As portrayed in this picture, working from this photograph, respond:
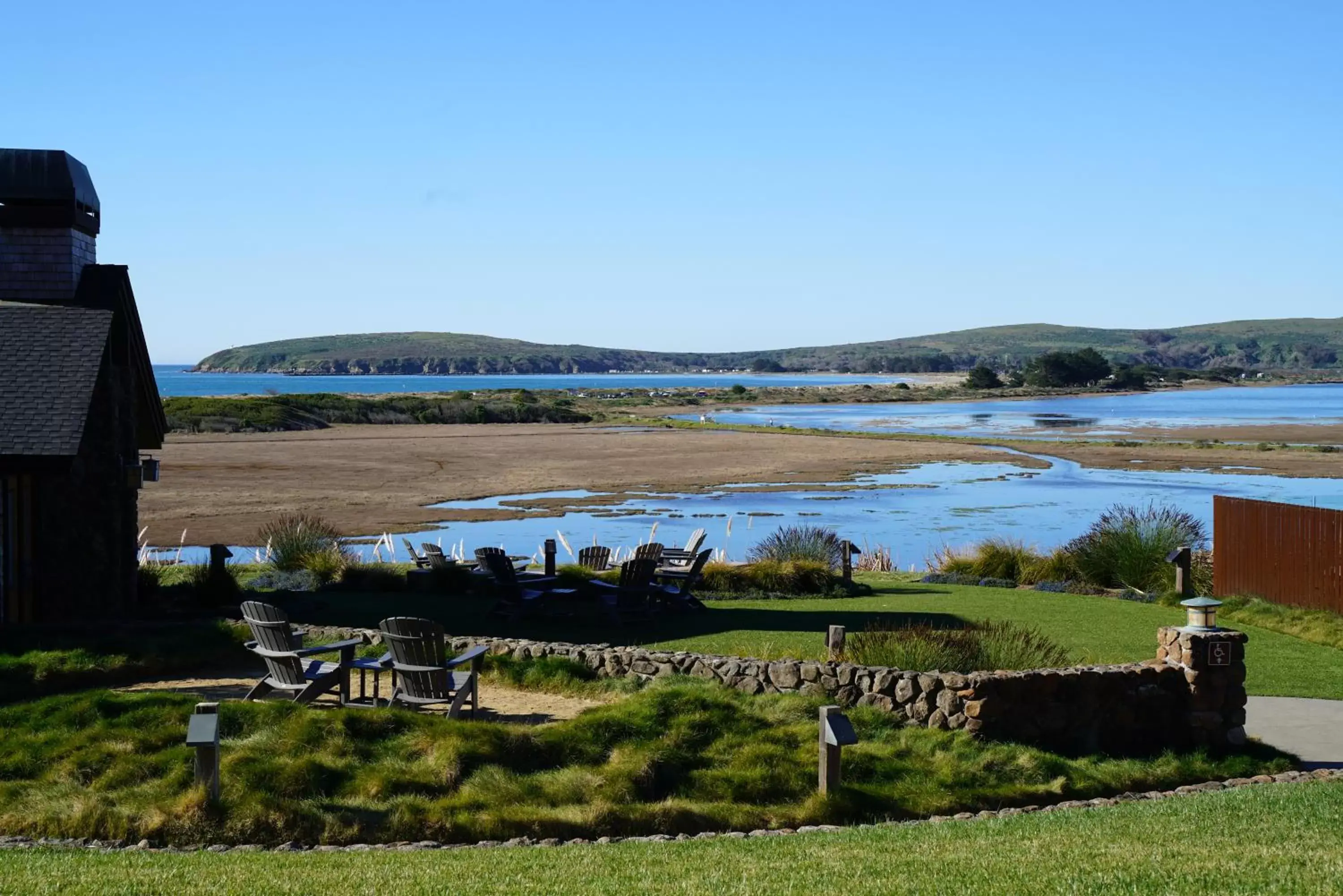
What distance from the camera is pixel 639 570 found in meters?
17.0

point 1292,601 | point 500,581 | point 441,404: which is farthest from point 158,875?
point 441,404

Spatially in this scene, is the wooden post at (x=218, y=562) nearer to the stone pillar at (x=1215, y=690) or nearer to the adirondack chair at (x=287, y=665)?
the adirondack chair at (x=287, y=665)

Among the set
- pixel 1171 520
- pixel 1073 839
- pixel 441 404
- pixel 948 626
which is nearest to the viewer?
pixel 1073 839

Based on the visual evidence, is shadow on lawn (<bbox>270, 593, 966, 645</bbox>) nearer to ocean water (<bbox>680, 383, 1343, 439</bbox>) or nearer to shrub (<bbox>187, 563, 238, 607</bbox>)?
shrub (<bbox>187, 563, 238, 607</bbox>)

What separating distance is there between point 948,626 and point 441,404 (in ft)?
232

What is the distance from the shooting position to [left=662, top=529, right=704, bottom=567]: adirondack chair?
20.4 metres

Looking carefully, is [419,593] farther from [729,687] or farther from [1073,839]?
[1073,839]

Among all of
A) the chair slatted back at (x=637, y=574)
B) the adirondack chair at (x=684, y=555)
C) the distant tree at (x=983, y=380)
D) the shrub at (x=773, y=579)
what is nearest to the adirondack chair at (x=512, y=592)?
the chair slatted back at (x=637, y=574)

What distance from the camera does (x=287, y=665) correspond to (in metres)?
11.9

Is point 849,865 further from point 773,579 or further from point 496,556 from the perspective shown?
point 773,579

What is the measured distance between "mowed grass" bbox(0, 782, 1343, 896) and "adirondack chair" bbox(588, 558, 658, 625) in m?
7.99

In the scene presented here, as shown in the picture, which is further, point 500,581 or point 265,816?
point 500,581

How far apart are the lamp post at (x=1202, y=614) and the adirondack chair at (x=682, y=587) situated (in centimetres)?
713

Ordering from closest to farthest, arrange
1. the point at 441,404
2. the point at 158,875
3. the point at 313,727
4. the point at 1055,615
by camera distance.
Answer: the point at 158,875, the point at 313,727, the point at 1055,615, the point at 441,404
